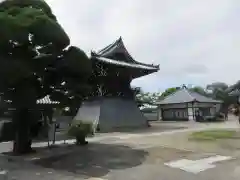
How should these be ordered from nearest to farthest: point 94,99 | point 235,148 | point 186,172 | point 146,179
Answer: point 146,179
point 186,172
point 235,148
point 94,99

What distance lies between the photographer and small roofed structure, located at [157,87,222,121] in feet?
131

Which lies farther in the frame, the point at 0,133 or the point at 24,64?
the point at 0,133

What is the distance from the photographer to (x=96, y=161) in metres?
10.4

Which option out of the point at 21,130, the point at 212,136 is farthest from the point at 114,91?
the point at 21,130

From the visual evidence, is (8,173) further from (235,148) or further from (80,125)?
(235,148)

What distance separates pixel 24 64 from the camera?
33.7 feet

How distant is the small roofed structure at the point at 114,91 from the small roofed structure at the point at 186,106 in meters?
14.1

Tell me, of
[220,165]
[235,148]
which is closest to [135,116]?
[235,148]

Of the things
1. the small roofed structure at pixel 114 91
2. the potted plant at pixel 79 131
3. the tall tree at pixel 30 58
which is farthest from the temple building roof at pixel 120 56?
the tall tree at pixel 30 58

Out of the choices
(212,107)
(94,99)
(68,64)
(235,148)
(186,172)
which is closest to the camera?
(186,172)

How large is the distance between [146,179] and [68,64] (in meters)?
6.31

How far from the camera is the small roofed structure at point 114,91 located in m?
25.2

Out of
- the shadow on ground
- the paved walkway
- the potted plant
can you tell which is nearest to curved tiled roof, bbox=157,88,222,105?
the potted plant

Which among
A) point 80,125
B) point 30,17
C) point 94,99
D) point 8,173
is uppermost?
point 30,17
